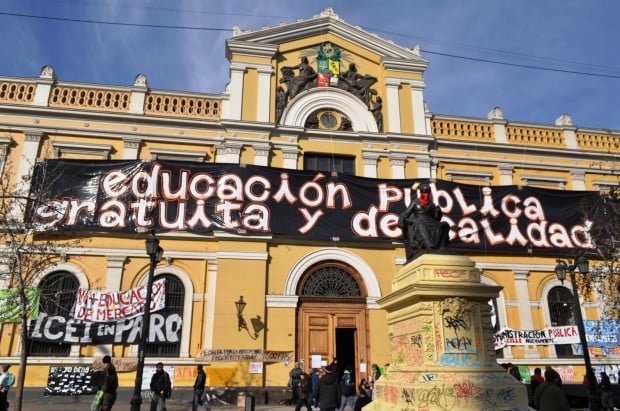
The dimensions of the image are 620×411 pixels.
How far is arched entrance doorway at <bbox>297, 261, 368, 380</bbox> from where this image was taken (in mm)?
16875

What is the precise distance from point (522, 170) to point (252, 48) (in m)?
13.0

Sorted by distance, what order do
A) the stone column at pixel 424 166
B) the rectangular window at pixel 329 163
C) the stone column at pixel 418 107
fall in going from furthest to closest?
1. the stone column at pixel 418 107
2. the stone column at pixel 424 166
3. the rectangular window at pixel 329 163

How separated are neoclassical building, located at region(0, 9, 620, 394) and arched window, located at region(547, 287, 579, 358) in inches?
3.2

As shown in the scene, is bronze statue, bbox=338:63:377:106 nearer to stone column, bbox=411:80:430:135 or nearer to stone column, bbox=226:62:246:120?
stone column, bbox=411:80:430:135

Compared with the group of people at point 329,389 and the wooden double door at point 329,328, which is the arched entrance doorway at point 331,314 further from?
the group of people at point 329,389

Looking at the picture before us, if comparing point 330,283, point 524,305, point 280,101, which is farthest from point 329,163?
point 524,305

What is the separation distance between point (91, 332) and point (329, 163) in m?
10.7

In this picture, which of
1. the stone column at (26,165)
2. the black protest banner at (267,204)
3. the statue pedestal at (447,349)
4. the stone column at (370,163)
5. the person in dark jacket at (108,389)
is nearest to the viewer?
the statue pedestal at (447,349)

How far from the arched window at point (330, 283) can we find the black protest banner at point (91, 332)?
4.96 metres

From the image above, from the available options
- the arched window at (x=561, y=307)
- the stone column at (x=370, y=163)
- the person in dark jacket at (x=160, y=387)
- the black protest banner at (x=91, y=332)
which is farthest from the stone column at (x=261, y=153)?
the arched window at (x=561, y=307)

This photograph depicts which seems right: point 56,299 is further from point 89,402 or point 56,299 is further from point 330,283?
point 330,283

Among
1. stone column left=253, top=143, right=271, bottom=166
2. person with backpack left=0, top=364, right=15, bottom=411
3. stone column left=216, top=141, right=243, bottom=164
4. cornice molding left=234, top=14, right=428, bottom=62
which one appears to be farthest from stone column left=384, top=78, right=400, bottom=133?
person with backpack left=0, top=364, right=15, bottom=411

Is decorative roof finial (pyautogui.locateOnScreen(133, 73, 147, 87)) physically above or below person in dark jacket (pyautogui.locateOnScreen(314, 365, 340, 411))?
above

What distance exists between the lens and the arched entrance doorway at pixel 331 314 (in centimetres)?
1688
